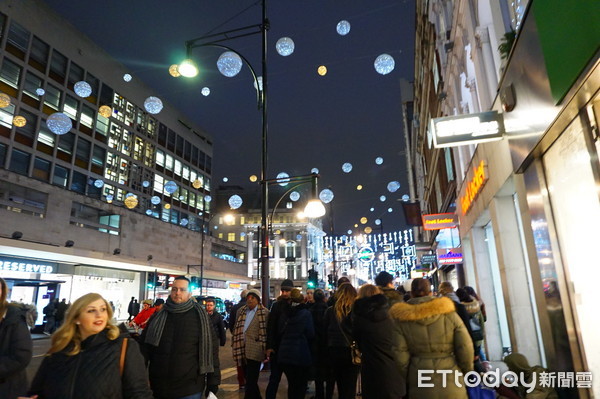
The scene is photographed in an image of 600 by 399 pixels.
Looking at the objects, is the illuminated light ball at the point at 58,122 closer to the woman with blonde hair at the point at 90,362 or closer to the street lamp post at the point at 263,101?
the street lamp post at the point at 263,101

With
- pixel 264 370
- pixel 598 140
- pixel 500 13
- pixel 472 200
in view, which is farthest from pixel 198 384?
pixel 472 200

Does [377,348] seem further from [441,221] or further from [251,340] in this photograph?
[441,221]

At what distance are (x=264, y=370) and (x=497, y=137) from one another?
340 inches

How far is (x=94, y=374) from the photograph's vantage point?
2.95m

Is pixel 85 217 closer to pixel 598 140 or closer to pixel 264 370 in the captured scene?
pixel 264 370

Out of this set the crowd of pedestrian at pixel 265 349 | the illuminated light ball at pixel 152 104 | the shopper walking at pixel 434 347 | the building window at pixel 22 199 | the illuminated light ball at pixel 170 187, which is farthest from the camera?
the illuminated light ball at pixel 170 187

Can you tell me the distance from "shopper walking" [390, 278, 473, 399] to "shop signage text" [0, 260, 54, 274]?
27.7 meters

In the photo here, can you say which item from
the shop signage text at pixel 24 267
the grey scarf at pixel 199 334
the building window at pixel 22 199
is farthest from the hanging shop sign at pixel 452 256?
the building window at pixel 22 199

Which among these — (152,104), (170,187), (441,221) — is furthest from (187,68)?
(170,187)

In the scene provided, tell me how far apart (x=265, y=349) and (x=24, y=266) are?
83.3 feet

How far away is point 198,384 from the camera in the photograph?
Result: 4469 millimetres

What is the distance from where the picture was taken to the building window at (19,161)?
31.3 meters

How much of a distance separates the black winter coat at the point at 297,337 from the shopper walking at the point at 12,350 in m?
3.47

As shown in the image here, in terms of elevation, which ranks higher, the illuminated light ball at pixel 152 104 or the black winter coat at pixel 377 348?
the illuminated light ball at pixel 152 104
